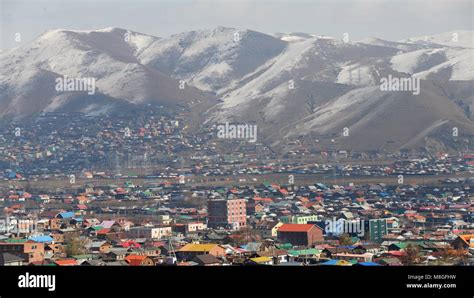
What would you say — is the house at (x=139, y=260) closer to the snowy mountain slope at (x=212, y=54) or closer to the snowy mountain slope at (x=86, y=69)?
the snowy mountain slope at (x=86, y=69)

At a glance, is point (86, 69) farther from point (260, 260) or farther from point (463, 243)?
point (260, 260)

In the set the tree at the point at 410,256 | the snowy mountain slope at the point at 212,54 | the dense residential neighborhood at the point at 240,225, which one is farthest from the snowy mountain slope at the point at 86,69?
the tree at the point at 410,256

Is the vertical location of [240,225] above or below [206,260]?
below

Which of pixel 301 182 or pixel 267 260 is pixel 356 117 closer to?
pixel 301 182

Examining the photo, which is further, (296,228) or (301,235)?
(296,228)
